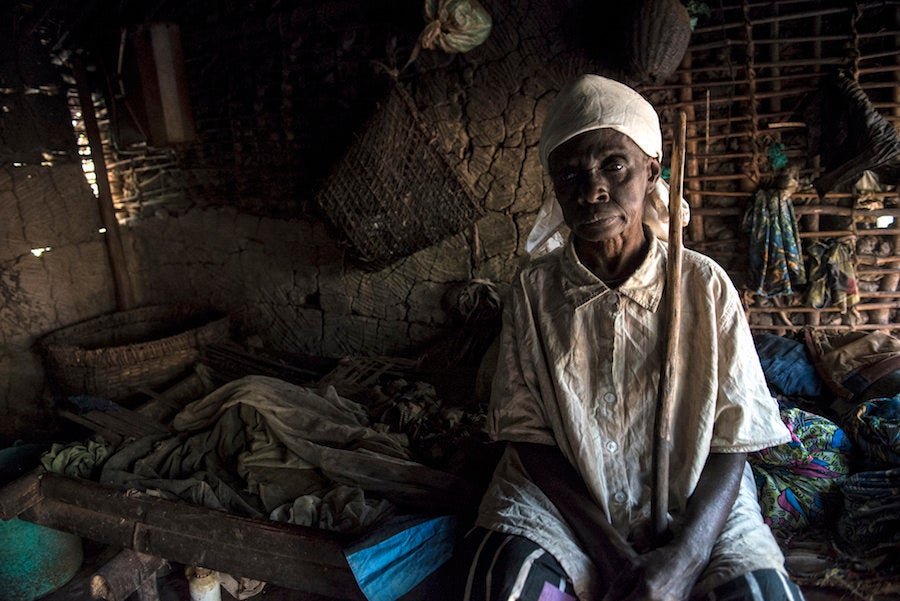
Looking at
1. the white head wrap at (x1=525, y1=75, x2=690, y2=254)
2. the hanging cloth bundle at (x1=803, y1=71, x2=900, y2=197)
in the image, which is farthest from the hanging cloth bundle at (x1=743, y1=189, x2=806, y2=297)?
the white head wrap at (x1=525, y1=75, x2=690, y2=254)

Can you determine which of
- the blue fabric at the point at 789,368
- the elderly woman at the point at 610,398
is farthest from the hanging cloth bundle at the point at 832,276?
the elderly woman at the point at 610,398

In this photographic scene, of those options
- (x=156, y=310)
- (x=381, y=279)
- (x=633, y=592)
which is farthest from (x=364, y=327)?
(x=633, y=592)

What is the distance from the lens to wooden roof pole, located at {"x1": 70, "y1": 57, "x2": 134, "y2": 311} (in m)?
4.79

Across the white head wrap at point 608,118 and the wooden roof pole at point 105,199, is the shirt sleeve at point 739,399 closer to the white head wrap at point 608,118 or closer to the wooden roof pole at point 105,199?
the white head wrap at point 608,118

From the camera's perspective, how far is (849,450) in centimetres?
244

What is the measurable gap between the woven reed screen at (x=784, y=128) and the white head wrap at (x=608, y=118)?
1.94 m

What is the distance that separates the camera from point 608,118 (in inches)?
57.9

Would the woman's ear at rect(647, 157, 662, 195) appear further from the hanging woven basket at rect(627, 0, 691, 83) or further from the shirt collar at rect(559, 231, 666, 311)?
the hanging woven basket at rect(627, 0, 691, 83)

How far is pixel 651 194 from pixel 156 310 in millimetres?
4671

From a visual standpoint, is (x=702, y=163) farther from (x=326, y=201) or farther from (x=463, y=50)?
(x=326, y=201)

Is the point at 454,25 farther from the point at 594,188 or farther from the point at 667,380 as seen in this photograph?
the point at 667,380

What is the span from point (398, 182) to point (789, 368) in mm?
2553

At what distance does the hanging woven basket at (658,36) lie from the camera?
2.89m

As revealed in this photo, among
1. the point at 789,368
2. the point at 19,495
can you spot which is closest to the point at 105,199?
the point at 19,495
